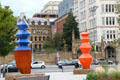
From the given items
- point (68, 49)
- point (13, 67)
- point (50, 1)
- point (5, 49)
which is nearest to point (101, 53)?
point (68, 49)

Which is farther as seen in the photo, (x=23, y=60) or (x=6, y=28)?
(x=6, y=28)

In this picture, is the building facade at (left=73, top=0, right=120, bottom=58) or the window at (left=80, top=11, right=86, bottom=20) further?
the window at (left=80, top=11, right=86, bottom=20)

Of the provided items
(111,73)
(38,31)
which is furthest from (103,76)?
(38,31)

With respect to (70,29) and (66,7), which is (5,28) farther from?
(66,7)

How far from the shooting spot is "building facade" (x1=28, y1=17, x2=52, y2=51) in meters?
106

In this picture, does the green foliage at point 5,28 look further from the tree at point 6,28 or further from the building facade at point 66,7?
the building facade at point 66,7

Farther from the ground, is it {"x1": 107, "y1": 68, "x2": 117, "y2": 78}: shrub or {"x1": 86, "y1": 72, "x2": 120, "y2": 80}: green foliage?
{"x1": 107, "y1": 68, "x2": 117, "y2": 78}: shrub

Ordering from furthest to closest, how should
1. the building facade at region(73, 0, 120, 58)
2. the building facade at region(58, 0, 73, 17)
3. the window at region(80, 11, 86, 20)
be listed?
the building facade at region(58, 0, 73, 17)
the window at region(80, 11, 86, 20)
the building facade at region(73, 0, 120, 58)

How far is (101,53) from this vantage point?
63.2 metres

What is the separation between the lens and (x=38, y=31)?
10700cm

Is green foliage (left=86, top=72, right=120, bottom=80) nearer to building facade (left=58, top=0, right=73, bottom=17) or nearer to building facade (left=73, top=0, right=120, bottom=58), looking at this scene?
building facade (left=73, top=0, right=120, bottom=58)

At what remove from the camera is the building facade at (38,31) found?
105938 mm

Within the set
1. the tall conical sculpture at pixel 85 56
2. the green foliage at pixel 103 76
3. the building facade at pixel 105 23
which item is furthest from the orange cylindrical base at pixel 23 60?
the building facade at pixel 105 23

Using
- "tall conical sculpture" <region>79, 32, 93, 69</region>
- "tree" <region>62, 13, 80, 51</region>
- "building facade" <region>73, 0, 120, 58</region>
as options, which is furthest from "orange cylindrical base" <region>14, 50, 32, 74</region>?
"tree" <region>62, 13, 80, 51</region>
